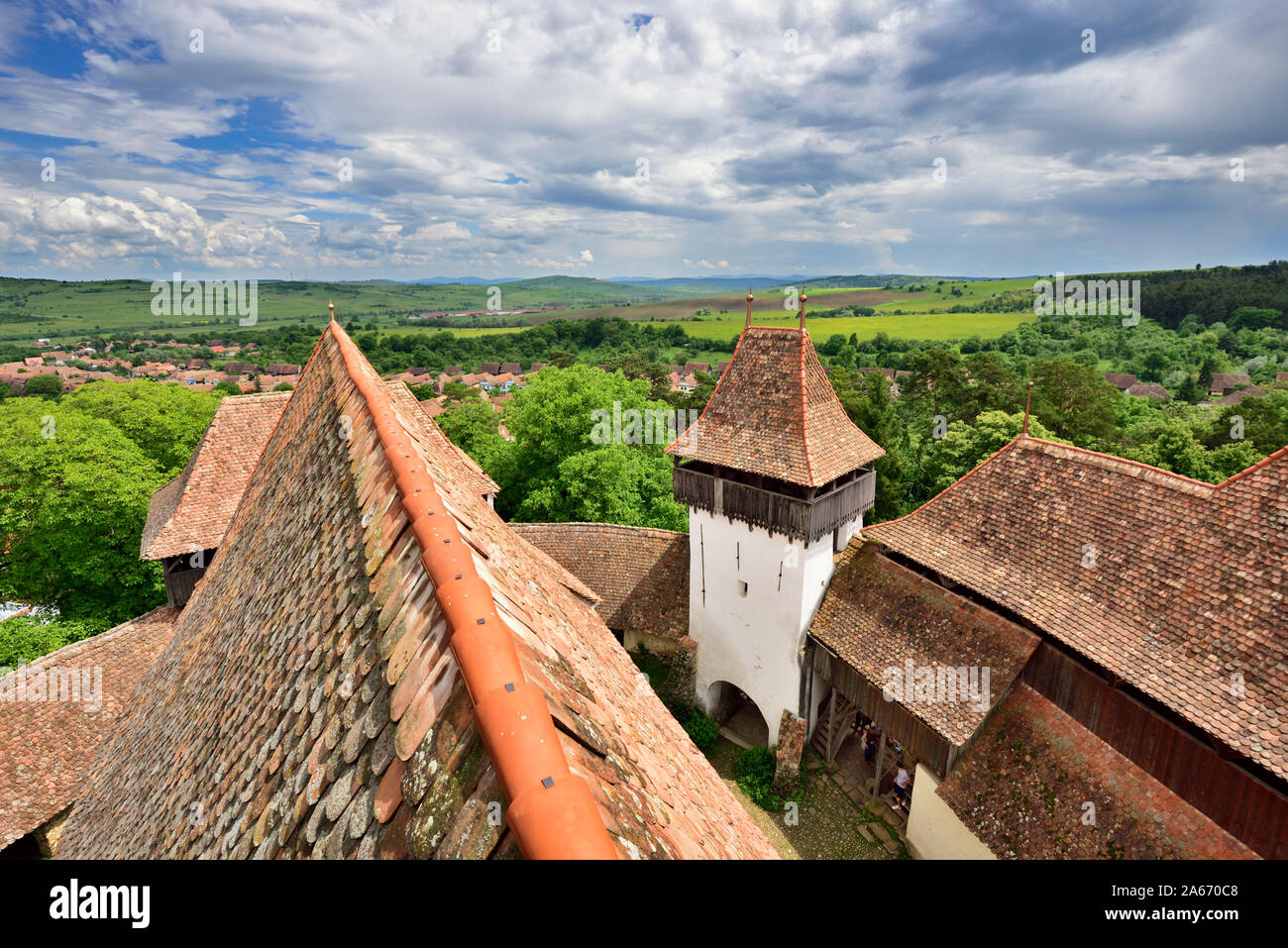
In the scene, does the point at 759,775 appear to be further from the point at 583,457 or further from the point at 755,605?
the point at 583,457

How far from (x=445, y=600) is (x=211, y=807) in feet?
6.84

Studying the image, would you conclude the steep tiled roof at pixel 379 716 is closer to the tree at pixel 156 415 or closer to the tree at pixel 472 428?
the tree at pixel 156 415

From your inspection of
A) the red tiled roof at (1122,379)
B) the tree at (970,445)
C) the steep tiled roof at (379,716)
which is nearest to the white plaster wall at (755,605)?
the steep tiled roof at (379,716)

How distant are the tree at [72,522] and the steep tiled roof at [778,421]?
57.7 ft

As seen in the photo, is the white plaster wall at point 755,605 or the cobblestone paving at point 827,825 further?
the white plaster wall at point 755,605

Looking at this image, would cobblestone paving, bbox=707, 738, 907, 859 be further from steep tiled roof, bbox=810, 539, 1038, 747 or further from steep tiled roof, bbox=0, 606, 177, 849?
steep tiled roof, bbox=0, 606, 177, 849

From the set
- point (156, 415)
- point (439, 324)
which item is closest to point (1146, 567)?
point (156, 415)

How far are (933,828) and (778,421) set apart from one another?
9593mm

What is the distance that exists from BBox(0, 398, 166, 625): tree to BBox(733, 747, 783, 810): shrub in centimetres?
1850

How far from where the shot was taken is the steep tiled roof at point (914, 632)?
469 inches

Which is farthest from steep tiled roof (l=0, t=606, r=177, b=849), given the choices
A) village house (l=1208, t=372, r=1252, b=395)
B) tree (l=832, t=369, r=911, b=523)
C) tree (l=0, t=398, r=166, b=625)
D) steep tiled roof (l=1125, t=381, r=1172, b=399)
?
village house (l=1208, t=372, r=1252, b=395)

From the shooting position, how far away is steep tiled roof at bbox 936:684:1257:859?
9461 millimetres

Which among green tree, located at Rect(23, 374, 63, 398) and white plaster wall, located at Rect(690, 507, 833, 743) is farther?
green tree, located at Rect(23, 374, 63, 398)
